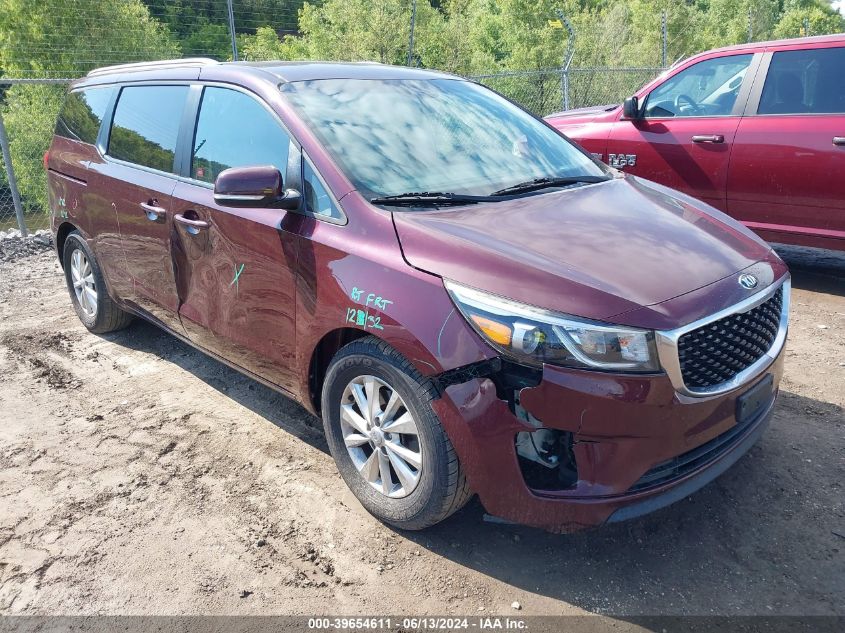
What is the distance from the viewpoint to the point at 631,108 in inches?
244

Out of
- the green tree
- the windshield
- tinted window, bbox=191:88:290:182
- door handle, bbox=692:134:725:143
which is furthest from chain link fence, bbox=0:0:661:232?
tinted window, bbox=191:88:290:182

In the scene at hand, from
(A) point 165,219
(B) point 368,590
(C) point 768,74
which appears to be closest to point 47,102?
(A) point 165,219

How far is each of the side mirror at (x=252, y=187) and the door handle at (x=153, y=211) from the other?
3.17 feet

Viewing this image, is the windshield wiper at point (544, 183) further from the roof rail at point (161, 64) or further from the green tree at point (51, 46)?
the green tree at point (51, 46)

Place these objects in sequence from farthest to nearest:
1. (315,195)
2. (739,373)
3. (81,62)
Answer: (81,62), (315,195), (739,373)

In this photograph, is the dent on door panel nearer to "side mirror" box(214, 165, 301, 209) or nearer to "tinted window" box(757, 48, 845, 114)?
"side mirror" box(214, 165, 301, 209)

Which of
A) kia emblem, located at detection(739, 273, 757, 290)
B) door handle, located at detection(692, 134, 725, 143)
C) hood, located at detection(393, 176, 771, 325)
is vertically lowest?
door handle, located at detection(692, 134, 725, 143)

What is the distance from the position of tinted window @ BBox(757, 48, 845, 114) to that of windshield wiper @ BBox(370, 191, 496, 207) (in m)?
3.73

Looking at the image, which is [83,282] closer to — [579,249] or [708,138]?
[579,249]

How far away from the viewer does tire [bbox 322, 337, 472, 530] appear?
8.39 ft

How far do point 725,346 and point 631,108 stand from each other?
13.8 ft

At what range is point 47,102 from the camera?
46.5 feet

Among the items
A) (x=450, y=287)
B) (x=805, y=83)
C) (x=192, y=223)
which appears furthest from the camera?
(x=805, y=83)

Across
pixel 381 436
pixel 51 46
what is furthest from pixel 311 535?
pixel 51 46
